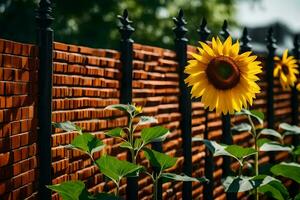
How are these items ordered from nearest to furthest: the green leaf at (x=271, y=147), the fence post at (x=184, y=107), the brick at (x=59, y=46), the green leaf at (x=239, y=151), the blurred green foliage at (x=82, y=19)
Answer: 1. the brick at (x=59, y=46)
2. the green leaf at (x=239, y=151)
3. the green leaf at (x=271, y=147)
4. the fence post at (x=184, y=107)
5. the blurred green foliage at (x=82, y=19)

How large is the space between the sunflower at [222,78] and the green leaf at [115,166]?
2.00 feet

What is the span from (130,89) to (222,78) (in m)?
0.76

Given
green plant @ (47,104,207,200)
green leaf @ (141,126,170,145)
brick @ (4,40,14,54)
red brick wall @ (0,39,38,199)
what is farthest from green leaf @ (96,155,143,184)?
brick @ (4,40,14,54)

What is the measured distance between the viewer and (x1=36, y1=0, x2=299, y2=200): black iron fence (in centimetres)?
264

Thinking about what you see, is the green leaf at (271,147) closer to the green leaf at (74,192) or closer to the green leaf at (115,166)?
the green leaf at (115,166)

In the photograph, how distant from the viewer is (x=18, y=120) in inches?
96.0

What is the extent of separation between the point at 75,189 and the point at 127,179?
0.92 m

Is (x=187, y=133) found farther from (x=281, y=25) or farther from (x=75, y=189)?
(x=281, y=25)

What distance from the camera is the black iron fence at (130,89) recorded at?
8.65 ft

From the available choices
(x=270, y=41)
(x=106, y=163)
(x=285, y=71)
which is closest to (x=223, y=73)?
(x=106, y=163)

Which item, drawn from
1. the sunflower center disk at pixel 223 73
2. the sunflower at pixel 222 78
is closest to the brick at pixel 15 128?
the sunflower at pixel 222 78

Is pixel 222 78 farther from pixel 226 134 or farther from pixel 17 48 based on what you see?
pixel 226 134

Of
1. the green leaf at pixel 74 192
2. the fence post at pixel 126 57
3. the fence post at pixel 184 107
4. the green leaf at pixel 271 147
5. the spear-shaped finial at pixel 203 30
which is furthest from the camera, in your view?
the spear-shaped finial at pixel 203 30

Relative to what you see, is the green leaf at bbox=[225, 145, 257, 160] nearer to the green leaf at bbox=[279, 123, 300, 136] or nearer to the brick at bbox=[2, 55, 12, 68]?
the green leaf at bbox=[279, 123, 300, 136]
